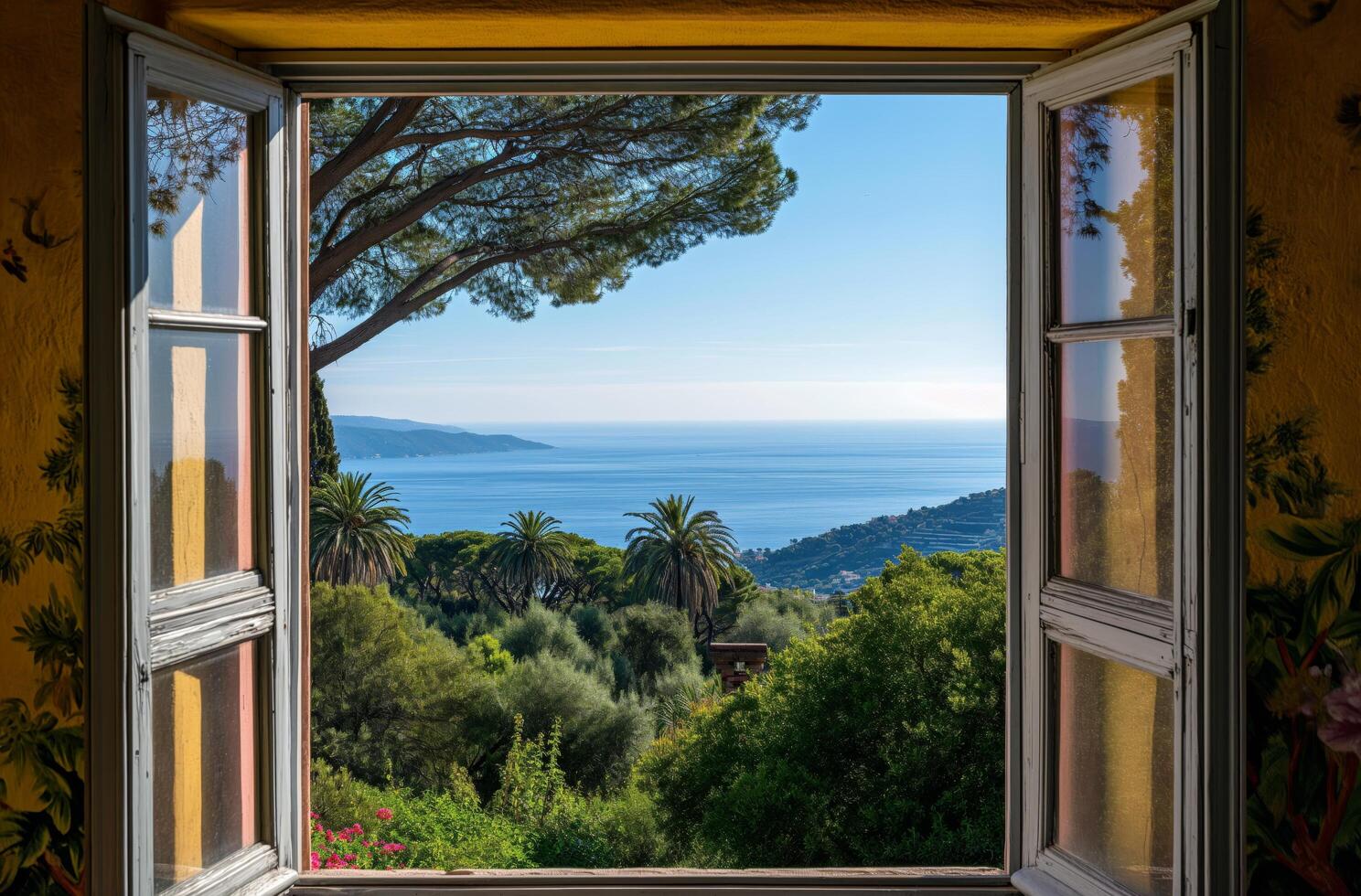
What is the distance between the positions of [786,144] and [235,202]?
27326mm

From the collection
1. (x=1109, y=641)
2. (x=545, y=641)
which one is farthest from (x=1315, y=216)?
(x=545, y=641)

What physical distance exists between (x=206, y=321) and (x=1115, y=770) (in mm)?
1592

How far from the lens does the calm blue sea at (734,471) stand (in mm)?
25688

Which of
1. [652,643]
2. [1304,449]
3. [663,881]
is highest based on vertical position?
[1304,449]

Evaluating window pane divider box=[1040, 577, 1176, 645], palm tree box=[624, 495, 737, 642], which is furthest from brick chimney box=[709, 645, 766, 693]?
window pane divider box=[1040, 577, 1176, 645]

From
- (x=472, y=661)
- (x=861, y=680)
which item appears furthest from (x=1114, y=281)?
(x=472, y=661)

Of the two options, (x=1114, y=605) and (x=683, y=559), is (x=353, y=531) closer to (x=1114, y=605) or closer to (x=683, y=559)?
(x=683, y=559)

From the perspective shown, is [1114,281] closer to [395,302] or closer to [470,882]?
[470,882]

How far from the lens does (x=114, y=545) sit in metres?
1.26

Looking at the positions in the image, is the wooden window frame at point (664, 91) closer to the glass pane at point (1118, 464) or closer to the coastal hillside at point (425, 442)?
the glass pane at point (1118, 464)

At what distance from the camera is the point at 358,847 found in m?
8.31

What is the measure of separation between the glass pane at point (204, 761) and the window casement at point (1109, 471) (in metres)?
1.32

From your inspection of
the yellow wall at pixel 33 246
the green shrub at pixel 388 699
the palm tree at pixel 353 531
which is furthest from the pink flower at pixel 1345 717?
the palm tree at pixel 353 531

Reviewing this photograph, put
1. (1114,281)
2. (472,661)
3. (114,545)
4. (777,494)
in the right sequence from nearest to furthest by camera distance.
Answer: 1. (114,545)
2. (1114,281)
3. (472,661)
4. (777,494)
